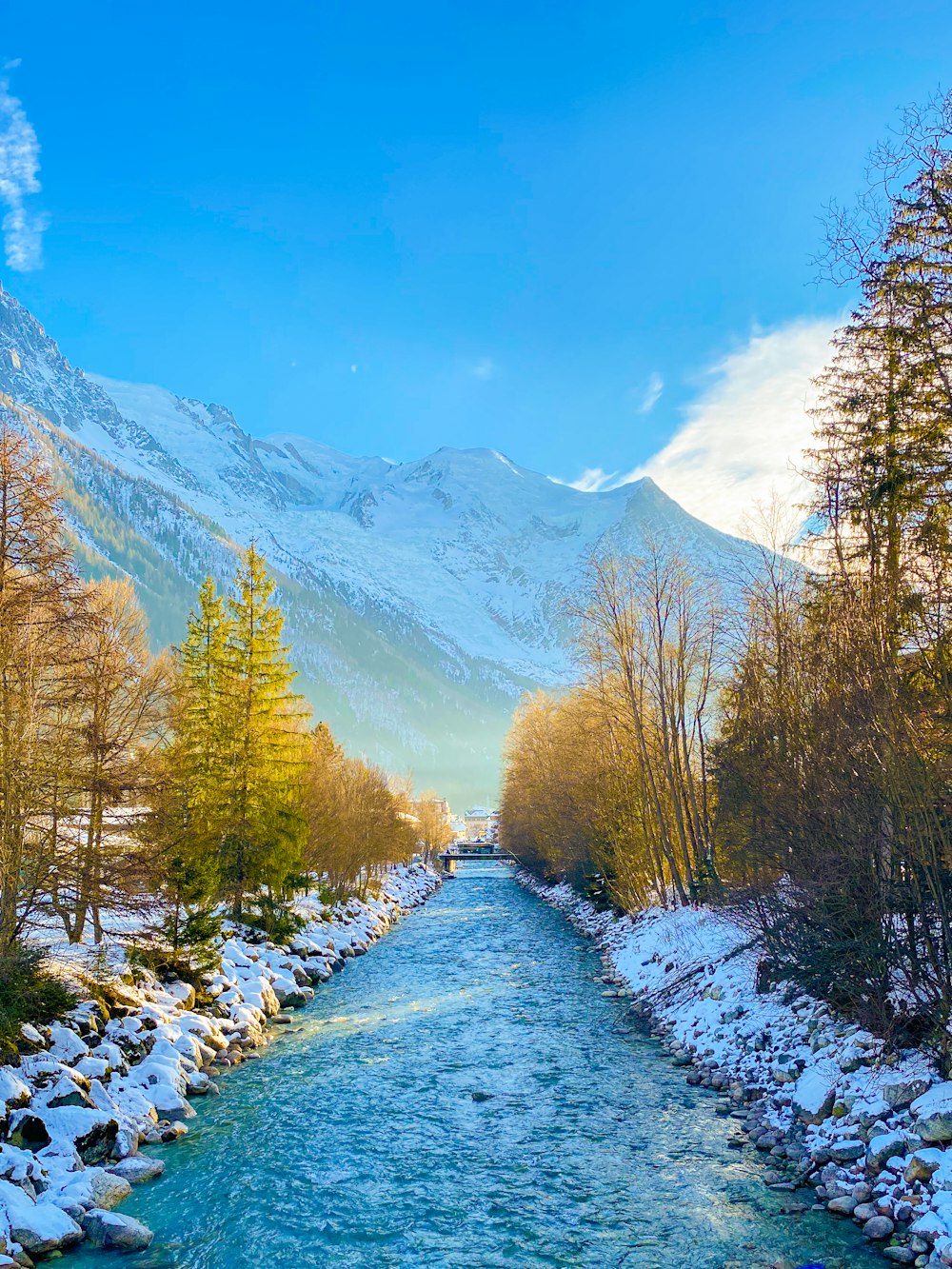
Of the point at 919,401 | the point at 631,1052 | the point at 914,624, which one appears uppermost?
the point at 919,401

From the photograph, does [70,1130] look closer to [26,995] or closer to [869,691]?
[26,995]

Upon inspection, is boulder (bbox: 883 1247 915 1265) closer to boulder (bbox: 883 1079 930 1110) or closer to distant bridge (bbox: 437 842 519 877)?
boulder (bbox: 883 1079 930 1110)

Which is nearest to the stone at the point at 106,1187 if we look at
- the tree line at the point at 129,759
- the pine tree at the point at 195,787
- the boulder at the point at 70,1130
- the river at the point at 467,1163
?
the river at the point at 467,1163

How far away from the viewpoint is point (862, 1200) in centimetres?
1001

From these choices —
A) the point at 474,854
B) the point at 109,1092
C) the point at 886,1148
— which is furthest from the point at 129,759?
the point at 474,854

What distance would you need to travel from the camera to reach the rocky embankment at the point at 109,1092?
10.0 metres

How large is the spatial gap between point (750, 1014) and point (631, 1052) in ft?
9.67

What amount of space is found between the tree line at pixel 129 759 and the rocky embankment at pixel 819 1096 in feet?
39.1

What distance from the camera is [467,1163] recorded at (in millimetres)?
12164

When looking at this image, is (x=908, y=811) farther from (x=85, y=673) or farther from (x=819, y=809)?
(x=85, y=673)

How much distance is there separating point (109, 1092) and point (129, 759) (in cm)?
666

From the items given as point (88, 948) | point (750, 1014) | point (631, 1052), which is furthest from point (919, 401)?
point (88, 948)

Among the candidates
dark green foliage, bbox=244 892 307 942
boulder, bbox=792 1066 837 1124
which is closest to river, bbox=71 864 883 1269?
boulder, bbox=792 1066 837 1124

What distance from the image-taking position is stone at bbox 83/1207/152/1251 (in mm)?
9828
